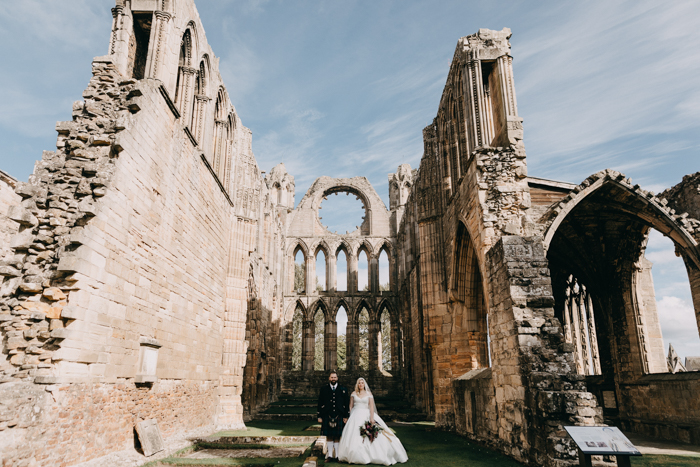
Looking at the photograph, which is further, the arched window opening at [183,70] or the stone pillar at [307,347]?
the stone pillar at [307,347]

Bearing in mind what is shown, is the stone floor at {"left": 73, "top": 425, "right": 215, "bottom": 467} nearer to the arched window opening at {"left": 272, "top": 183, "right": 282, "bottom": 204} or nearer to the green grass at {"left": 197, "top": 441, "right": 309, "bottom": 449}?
the green grass at {"left": 197, "top": 441, "right": 309, "bottom": 449}

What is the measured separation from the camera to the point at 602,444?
4648 millimetres

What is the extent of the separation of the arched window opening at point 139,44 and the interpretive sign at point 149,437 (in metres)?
6.97

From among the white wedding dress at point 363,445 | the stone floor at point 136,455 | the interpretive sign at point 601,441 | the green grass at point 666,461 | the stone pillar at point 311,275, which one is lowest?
the green grass at point 666,461

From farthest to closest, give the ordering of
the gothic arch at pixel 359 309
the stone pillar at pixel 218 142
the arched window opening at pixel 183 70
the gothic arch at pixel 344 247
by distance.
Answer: the gothic arch at pixel 344 247, the gothic arch at pixel 359 309, the stone pillar at pixel 218 142, the arched window opening at pixel 183 70

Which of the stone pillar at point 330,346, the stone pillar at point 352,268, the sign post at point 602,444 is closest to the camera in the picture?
the sign post at point 602,444

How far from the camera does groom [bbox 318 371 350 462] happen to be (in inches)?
279

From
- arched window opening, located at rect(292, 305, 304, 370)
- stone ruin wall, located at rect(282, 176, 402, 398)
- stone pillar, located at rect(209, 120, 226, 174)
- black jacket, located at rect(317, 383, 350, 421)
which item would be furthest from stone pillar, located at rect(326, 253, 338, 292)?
black jacket, located at rect(317, 383, 350, 421)

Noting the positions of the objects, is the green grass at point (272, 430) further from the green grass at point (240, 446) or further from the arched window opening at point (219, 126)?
the arched window opening at point (219, 126)

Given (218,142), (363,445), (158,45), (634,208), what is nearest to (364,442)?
(363,445)

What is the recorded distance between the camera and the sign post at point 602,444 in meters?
4.54

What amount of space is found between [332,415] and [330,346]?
18801mm

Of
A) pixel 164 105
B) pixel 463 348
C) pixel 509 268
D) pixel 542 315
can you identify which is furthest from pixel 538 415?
pixel 164 105

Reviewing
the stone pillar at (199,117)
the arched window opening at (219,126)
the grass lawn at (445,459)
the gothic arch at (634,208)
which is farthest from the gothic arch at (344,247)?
the grass lawn at (445,459)
